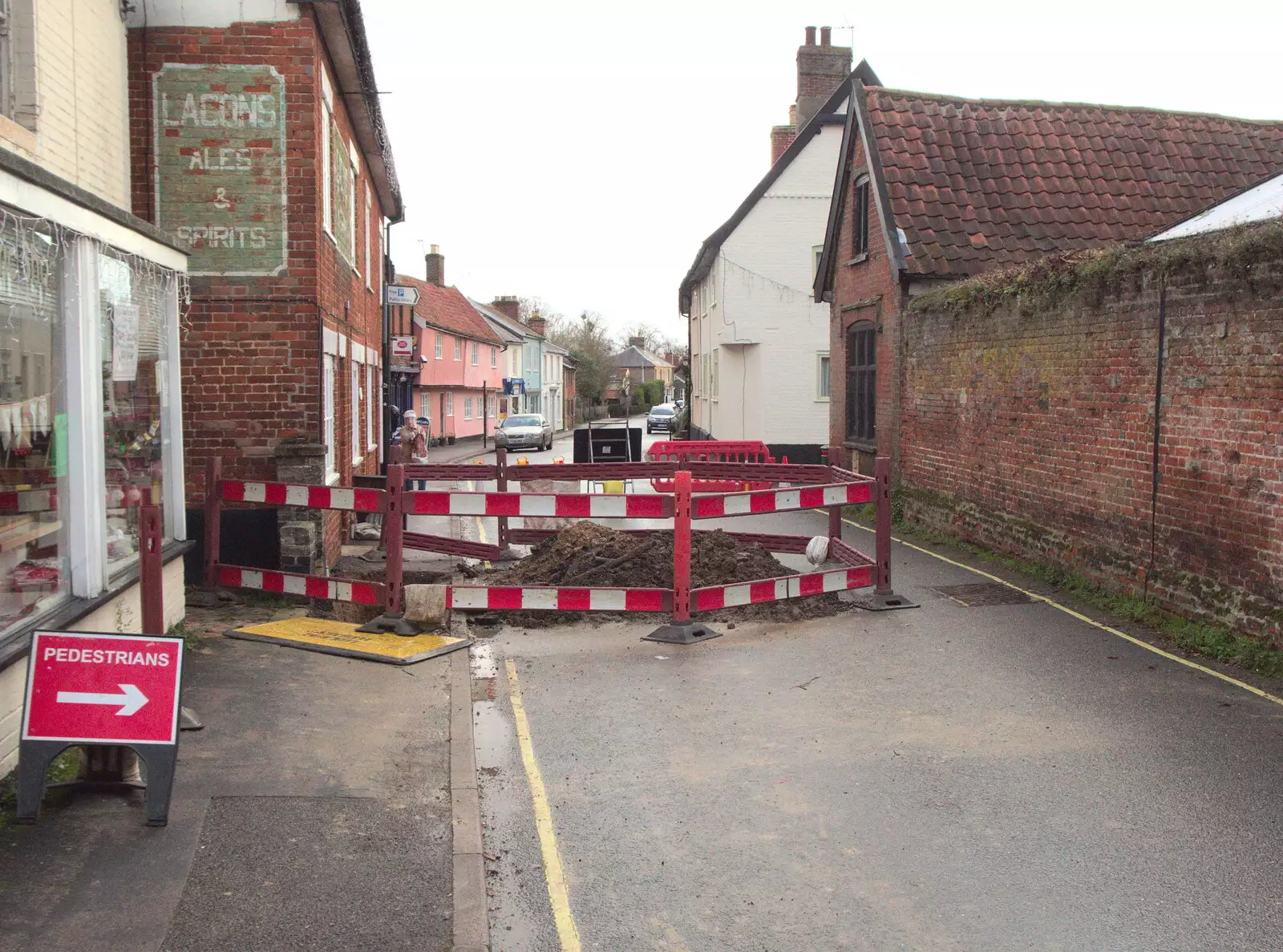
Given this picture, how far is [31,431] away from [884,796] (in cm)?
478

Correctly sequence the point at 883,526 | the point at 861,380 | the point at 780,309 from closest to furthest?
the point at 883,526
the point at 861,380
the point at 780,309

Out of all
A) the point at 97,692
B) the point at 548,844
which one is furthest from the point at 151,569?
the point at 548,844

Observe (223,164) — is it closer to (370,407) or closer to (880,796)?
(370,407)

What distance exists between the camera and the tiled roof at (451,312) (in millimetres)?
54625

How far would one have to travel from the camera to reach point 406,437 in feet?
64.0

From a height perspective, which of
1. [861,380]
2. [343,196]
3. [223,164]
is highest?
[343,196]

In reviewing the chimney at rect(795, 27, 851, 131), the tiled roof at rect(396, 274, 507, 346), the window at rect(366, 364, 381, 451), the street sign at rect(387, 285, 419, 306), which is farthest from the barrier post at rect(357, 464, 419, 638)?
the tiled roof at rect(396, 274, 507, 346)

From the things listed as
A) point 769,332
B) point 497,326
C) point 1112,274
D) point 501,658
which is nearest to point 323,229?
point 501,658

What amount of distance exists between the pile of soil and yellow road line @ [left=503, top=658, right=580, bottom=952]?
118 inches

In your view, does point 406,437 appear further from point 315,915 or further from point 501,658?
point 315,915

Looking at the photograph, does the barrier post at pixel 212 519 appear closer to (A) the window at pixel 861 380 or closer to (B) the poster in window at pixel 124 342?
(B) the poster in window at pixel 124 342

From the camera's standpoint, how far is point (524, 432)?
49.6 metres

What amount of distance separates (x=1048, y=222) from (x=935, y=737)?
1323 cm

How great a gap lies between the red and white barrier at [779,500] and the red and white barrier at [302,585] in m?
2.63
